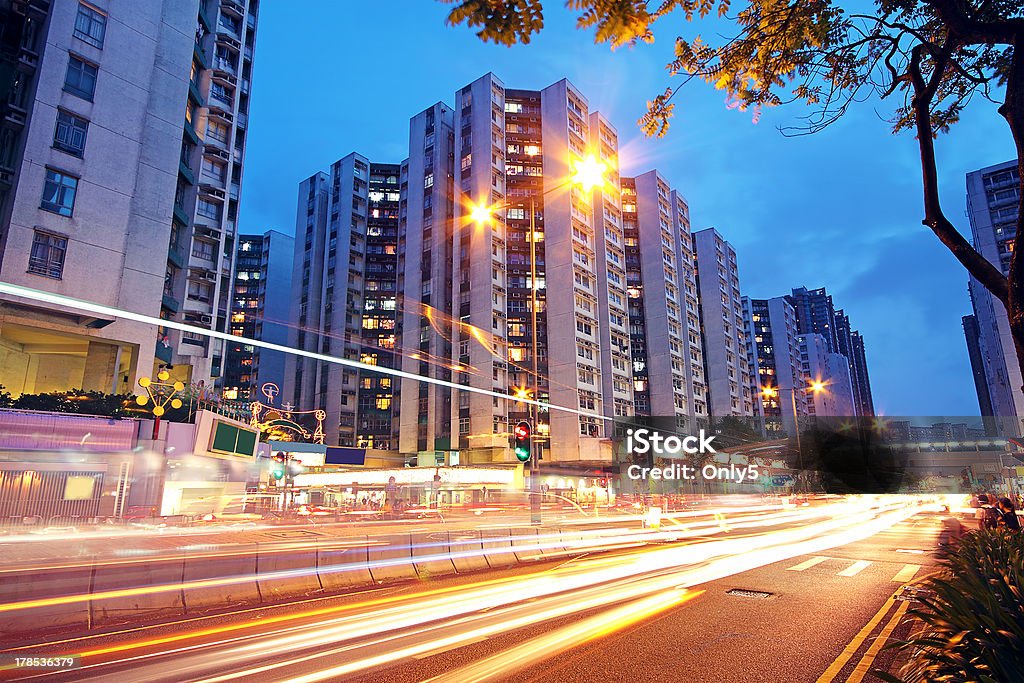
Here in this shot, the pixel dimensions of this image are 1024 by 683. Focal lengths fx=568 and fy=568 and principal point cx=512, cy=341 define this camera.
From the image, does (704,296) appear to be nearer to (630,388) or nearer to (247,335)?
(630,388)

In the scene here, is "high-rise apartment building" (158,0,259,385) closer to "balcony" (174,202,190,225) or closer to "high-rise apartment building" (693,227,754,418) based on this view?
"balcony" (174,202,190,225)

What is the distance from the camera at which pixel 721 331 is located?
91.4 m

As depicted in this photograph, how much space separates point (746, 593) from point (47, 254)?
3230 cm

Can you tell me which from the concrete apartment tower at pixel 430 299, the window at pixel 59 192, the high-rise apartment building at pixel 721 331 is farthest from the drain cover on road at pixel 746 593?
the high-rise apartment building at pixel 721 331

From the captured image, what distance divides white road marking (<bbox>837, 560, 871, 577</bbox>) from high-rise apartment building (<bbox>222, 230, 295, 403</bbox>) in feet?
293

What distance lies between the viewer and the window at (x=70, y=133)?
92.0ft

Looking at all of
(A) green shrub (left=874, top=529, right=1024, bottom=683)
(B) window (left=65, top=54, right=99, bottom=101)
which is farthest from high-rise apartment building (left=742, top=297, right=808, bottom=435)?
(A) green shrub (left=874, top=529, right=1024, bottom=683)

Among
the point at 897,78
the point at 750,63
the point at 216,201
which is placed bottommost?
the point at 897,78

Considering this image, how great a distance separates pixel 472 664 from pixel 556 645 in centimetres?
140

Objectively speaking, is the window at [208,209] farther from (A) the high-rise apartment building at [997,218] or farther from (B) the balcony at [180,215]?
(A) the high-rise apartment building at [997,218]

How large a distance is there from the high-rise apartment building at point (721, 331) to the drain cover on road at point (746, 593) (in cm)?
7775

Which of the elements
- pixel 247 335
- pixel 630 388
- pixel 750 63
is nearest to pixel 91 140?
pixel 750 63

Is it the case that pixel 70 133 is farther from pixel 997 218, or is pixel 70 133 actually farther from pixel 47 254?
pixel 997 218

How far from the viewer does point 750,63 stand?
27.8 feet
